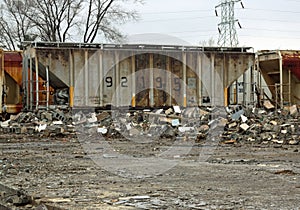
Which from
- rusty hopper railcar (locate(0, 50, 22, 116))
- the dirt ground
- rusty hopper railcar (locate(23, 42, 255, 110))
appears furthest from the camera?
rusty hopper railcar (locate(0, 50, 22, 116))

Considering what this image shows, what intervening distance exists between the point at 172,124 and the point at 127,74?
12.6ft

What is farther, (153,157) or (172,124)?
(172,124)

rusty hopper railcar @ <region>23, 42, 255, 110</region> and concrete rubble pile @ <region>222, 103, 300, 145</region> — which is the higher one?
rusty hopper railcar @ <region>23, 42, 255, 110</region>

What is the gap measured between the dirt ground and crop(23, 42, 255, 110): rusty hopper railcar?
7.67 meters

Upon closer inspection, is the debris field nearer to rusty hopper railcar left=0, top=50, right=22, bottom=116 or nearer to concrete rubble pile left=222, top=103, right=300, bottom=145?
concrete rubble pile left=222, top=103, right=300, bottom=145

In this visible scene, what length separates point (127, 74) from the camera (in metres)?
22.0

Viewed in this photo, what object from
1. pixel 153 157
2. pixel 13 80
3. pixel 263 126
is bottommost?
pixel 153 157

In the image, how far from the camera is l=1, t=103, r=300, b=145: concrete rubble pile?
55.3 ft

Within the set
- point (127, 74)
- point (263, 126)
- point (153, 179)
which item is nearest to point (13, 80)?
point (127, 74)

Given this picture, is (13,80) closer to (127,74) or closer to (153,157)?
(127,74)

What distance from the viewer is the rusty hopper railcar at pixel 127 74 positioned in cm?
2144

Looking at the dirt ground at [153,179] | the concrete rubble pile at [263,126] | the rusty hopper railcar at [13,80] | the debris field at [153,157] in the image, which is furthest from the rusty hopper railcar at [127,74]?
the dirt ground at [153,179]

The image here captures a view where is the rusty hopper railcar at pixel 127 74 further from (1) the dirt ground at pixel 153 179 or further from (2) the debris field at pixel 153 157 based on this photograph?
(1) the dirt ground at pixel 153 179

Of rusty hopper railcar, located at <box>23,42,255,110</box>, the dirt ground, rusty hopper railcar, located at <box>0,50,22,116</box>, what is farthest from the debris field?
rusty hopper railcar, located at <box>0,50,22,116</box>
